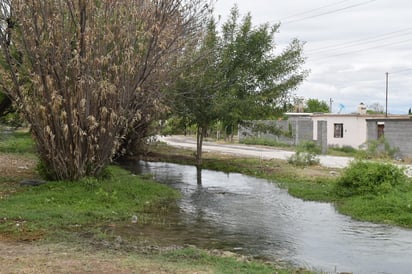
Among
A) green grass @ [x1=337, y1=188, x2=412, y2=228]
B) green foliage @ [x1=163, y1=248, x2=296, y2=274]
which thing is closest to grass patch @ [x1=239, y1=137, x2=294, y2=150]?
green grass @ [x1=337, y1=188, x2=412, y2=228]

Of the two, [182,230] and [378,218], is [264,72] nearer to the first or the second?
[378,218]

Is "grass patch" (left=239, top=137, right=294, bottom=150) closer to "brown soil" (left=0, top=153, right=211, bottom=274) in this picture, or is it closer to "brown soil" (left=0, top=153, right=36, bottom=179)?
"brown soil" (left=0, top=153, right=36, bottom=179)

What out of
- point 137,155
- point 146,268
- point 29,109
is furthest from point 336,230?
point 137,155

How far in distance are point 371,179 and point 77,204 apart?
7921 millimetres

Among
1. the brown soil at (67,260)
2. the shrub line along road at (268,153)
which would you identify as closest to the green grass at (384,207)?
the brown soil at (67,260)

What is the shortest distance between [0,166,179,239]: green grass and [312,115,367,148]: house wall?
1039 inches

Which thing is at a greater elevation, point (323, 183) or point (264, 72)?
point (264, 72)

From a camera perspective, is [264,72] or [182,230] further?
[264,72]

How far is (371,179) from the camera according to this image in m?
15.1

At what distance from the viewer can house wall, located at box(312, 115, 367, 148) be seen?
129 ft

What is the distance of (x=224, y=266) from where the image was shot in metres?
7.67

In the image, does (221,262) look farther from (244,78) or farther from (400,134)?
(400,134)

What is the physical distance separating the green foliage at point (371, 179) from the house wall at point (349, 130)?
77.5 feet

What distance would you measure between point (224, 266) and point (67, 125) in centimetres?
698
